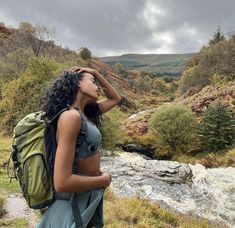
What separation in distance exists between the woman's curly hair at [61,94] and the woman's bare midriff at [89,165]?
420mm

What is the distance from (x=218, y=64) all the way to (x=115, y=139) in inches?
1032

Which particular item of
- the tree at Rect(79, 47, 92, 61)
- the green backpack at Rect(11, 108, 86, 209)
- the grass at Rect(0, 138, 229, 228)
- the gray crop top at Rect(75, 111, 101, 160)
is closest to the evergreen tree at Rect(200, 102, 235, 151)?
the grass at Rect(0, 138, 229, 228)

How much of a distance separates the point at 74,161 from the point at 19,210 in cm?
568

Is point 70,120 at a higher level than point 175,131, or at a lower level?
higher

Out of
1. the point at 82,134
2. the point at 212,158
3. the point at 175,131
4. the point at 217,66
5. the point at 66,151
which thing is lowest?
the point at 212,158

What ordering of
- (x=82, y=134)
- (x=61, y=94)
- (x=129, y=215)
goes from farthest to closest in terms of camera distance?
(x=129, y=215) → (x=61, y=94) → (x=82, y=134)

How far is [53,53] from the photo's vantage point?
45875 millimetres

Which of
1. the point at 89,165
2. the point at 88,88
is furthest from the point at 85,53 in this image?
the point at 89,165

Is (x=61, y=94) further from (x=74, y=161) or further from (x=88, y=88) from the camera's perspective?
(x=74, y=161)

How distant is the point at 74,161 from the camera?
9.92 feet

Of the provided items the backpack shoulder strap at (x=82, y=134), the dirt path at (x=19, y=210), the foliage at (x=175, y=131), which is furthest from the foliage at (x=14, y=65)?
the backpack shoulder strap at (x=82, y=134)

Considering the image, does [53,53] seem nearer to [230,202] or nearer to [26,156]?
[230,202]

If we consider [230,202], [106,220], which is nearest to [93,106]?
[106,220]

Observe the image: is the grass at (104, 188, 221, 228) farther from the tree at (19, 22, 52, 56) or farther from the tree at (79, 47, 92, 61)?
the tree at (79, 47, 92, 61)
